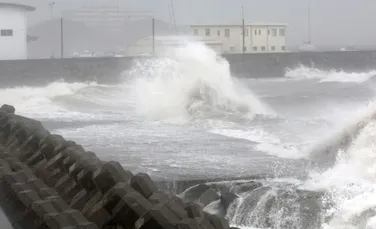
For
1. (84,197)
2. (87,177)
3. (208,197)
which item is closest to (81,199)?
(84,197)

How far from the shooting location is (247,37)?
165 ft

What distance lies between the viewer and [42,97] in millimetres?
26516

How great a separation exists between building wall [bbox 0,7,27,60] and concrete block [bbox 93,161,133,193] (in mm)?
30793

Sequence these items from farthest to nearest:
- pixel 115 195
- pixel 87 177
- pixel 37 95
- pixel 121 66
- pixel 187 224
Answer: pixel 121 66 < pixel 37 95 < pixel 87 177 < pixel 115 195 < pixel 187 224

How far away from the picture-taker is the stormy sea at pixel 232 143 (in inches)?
265

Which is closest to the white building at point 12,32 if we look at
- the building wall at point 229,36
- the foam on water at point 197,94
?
the foam on water at point 197,94

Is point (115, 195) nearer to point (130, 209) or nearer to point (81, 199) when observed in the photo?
point (130, 209)

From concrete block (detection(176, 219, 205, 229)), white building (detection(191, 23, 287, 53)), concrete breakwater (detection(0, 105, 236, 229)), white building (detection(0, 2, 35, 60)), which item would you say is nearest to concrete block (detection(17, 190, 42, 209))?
concrete breakwater (detection(0, 105, 236, 229))

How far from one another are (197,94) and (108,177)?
16.8m

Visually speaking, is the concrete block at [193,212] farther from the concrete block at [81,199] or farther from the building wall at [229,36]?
the building wall at [229,36]

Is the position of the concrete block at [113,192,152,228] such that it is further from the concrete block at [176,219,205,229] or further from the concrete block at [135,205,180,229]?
the concrete block at [176,219,205,229]

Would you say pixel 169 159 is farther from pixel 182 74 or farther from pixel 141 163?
pixel 182 74

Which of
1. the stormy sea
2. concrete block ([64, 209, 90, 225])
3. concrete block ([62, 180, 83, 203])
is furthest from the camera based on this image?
the stormy sea

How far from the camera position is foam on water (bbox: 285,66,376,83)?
40.1 meters
